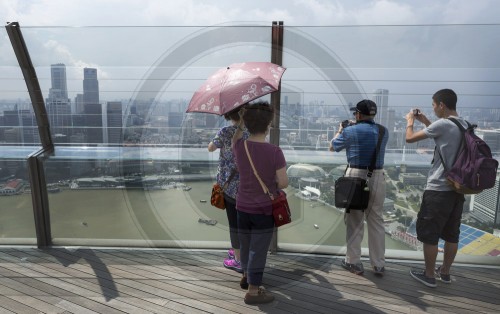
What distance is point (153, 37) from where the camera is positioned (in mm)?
3342

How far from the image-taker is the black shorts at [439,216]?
9.30ft

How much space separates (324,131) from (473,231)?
1.62 m

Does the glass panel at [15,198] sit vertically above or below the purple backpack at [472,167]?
below

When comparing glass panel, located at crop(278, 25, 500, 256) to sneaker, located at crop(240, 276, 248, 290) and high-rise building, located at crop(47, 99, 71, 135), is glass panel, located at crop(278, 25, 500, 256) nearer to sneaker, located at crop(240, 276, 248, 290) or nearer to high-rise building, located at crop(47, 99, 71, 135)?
sneaker, located at crop(240, 276, 248, 290)

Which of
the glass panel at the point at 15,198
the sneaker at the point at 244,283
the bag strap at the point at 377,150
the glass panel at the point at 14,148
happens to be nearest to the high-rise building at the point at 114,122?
the glass panel at the point at 14,148

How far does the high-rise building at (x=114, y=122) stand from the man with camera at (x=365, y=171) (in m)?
1.96

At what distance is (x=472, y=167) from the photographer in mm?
2646

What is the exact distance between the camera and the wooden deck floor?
2.65 m

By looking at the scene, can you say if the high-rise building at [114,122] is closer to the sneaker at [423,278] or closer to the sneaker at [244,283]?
the sneaker at [244,283]

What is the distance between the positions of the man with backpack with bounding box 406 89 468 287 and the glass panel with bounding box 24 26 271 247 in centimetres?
144

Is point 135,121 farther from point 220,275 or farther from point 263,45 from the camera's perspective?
point 220,275

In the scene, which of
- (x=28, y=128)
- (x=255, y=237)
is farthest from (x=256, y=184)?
(x=28, y=128)

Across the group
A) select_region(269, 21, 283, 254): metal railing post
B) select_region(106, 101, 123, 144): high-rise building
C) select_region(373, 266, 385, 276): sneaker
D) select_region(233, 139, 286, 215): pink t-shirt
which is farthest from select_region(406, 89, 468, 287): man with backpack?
select_region(106, 101, 123, 144): high-rise building

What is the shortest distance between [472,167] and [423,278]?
1.00 m
